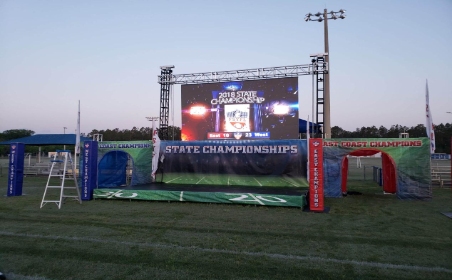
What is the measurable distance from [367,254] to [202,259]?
2.72 m

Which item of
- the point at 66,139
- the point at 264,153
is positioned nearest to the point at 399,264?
the point at 264,153

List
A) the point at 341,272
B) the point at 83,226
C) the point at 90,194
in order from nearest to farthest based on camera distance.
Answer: the point at 341,272 → the point at 83,226 → the point at 90,194

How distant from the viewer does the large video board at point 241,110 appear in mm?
17156

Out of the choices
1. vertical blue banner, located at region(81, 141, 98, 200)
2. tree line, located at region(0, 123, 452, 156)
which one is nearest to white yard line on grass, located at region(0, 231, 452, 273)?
vertical blue banner, located at region(81, 141, 98, 200)

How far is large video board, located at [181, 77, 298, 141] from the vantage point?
675 inches

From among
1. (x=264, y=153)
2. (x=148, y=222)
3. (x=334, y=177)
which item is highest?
(x=264, y=153)

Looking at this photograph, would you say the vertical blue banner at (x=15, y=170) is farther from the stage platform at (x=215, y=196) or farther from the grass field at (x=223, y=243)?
the stage platform at (x=215, y=196)

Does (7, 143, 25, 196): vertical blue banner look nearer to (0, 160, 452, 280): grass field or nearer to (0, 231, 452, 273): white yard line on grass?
(0, 160, 452, 280): grass field

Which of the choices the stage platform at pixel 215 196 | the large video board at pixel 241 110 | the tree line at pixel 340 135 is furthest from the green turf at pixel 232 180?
the tree line at pixel 340 135

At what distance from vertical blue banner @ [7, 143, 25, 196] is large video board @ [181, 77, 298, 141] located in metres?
8.54

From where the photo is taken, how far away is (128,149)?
1403 centimetres

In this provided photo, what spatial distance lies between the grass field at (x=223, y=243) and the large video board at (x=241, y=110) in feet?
27.0

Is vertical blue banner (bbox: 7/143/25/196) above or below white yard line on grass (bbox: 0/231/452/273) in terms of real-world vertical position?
above

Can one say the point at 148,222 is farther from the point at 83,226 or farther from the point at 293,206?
the point at 293,206
